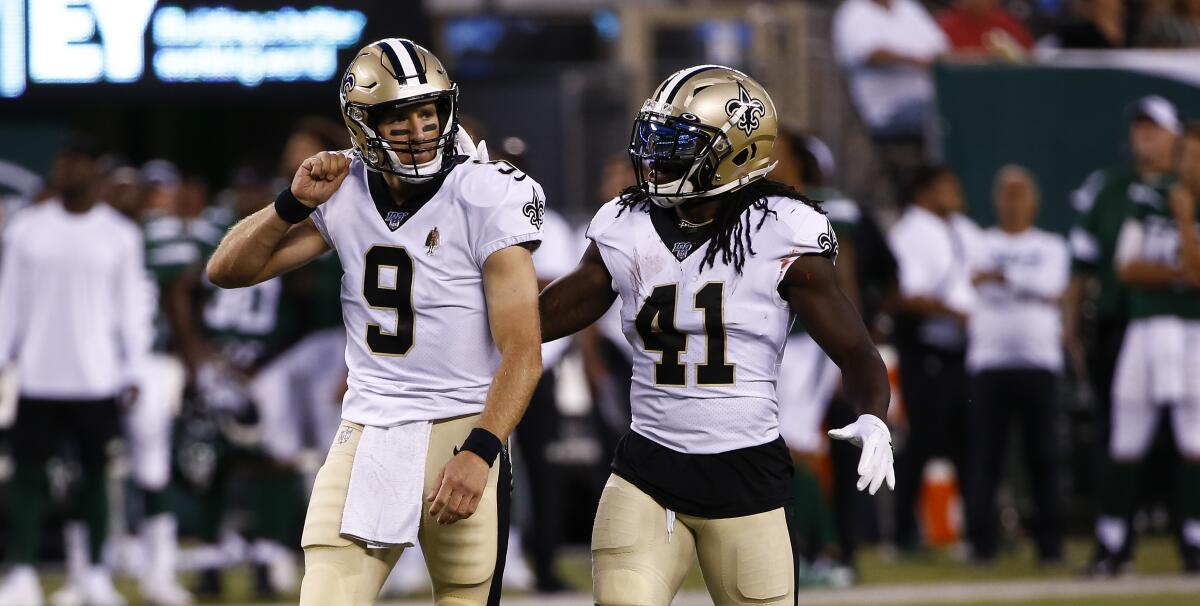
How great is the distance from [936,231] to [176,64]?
13.2 ft

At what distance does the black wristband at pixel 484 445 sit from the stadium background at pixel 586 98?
12.3ft

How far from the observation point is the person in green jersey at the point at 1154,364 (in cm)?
861

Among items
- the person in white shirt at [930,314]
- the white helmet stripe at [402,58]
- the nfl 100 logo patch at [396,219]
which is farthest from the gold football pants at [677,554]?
the person in white shirt at [930,314]

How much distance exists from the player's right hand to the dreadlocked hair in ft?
Result: 2.27

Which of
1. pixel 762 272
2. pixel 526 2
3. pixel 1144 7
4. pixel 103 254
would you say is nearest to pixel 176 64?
pixel 103 254

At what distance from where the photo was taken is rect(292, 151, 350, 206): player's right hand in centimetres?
422

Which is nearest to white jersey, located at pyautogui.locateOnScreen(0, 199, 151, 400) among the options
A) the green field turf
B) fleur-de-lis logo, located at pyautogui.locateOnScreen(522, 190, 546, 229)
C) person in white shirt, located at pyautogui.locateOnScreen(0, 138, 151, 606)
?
person in white shirt, located at pyautogui.locateOnScreen(0, 138, 151, 606)

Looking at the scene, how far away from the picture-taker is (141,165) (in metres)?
12.9

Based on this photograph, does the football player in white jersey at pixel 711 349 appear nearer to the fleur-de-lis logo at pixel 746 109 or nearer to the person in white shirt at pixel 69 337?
the fleur-de-lis logo at pixel 746 109

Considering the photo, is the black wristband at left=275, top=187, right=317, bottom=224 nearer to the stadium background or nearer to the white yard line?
the stadium background

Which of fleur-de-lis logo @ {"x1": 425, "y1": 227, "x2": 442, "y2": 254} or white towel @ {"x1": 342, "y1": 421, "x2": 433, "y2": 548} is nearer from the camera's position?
white towel @ {"x1": 342, "y1": 421, "x2": 433, "y2": 548}

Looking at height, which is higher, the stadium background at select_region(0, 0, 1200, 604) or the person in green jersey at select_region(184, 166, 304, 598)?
the stadium background at select_region(0, 0, 1200, 604)

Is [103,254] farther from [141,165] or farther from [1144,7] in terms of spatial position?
[1144,7]

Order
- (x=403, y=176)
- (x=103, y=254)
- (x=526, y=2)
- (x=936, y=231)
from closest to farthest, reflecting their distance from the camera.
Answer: (x=403, y=176) < (x=103, y=254) < (x=936, y=231) < (x=526, y=2)
